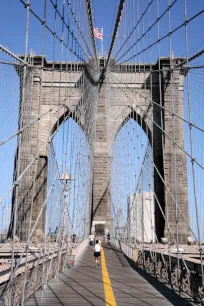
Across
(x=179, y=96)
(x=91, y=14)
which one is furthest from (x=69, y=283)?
(x=179, y=96)

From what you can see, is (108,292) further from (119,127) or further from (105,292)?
(119,127)

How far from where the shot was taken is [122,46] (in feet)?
63.5

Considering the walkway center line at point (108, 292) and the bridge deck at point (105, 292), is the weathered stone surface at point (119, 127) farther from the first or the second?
the bridge deck at point (105, 292)

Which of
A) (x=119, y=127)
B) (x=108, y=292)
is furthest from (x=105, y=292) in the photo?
(x=119, y=127)

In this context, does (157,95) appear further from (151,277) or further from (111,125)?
(151,277)

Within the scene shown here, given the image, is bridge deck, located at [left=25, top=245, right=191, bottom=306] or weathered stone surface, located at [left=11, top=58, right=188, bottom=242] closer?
bridge deck, located at [left=25, top=245, right=191, bottom=306]

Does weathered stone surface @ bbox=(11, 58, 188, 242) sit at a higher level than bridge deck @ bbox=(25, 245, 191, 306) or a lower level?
higher

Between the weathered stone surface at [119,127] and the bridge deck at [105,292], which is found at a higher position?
the weathered stone surface at [119,127]

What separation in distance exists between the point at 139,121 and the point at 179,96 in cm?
306

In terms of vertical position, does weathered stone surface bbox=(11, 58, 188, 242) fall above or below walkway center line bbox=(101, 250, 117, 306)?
above

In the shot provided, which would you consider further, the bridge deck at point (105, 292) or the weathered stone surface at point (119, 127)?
the weathered stone surface at point (119, 127)

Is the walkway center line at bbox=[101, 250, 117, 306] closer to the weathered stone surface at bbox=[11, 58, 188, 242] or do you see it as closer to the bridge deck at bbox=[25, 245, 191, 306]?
the bridge deck at bbox=[25, 245, 191, 306]

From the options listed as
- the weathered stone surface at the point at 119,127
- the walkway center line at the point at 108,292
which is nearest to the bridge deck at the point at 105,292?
the walkway center line at the point at 108,292

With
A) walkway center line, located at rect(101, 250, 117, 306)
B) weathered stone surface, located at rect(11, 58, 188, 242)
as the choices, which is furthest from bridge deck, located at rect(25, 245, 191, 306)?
weathered stone surface, located at rect(11, 58, 188, 242)
